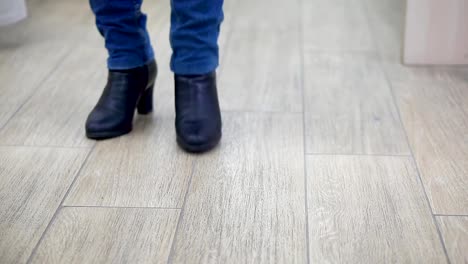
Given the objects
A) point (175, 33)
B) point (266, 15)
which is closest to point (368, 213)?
point (175, 33)

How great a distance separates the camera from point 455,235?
844 millimetres

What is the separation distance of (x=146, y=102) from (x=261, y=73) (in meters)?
0.31

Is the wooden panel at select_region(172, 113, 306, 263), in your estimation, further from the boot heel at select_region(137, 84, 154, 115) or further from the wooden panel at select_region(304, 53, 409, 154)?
the boot heel at select_region(137, 84, 154, 115)

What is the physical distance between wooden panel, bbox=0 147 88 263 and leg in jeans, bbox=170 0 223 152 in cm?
18

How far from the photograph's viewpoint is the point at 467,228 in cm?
86

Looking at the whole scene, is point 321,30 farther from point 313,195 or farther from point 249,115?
point 313,195

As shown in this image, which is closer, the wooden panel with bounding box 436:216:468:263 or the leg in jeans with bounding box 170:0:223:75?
the wooden panel with bounding box 436:216:468:263

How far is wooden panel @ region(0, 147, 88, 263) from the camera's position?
0.84 meters

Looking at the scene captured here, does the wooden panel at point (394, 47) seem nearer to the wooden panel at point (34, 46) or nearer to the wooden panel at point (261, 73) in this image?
the wooden panel at point (261, 73)

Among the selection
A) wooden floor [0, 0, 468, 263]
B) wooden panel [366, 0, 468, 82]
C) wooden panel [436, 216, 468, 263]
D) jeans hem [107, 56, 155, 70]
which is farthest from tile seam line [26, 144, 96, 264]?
wooden panel [366, 0, 468, 82]

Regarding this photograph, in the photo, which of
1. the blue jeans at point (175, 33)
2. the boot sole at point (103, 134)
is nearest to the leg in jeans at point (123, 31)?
the blue jeans at point (175, 33)

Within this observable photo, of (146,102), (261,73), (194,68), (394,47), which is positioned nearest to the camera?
(194,68)

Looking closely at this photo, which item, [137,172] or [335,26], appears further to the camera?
[335,26]

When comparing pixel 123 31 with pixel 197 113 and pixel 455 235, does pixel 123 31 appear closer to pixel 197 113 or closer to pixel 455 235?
pixel 197 113
